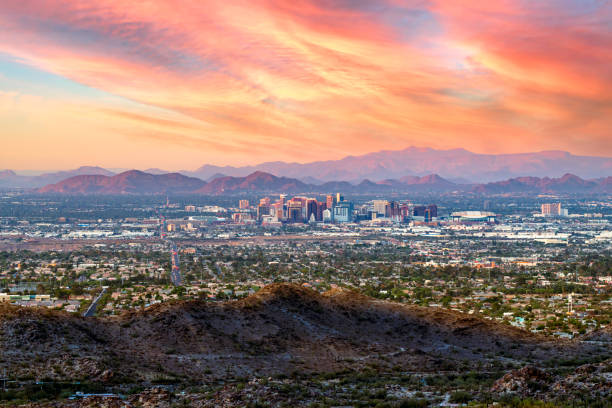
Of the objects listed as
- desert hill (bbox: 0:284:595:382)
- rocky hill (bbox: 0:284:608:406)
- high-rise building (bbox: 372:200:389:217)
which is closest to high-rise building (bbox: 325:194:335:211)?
high-rise building (bbox: 372:200:389:217)

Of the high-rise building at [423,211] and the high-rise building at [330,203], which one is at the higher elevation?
the high-rise building at [330,203]

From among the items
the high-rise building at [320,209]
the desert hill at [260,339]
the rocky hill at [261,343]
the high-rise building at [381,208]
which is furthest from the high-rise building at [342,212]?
the rocky hill at [261,343]

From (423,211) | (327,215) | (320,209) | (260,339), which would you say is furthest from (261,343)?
(423,211)

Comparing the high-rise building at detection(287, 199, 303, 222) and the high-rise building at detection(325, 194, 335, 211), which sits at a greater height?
the high-rise building at detection(325, 194, 335, 211)

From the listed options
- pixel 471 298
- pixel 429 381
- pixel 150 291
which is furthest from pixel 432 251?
pixel 429 381

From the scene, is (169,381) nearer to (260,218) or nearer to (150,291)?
(150,291)

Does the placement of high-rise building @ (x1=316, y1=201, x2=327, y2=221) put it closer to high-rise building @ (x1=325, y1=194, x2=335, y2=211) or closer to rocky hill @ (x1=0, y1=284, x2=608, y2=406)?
high-rise building @ (x1=325, y1=194, x2=335, y2=211)

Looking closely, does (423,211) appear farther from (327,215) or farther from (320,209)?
(320,209)

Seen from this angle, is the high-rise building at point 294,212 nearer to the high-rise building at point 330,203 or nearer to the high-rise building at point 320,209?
the high-rise building at point 320,209

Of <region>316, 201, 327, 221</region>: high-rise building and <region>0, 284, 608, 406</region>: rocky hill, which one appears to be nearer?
<region>0, 284, 608, 406</region>: rocky hill

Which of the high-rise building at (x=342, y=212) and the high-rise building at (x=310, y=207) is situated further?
the high-rise building at (x=342, y=212)

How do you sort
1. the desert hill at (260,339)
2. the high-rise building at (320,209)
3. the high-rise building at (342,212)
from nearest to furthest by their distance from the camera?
the desert hill at (260,339), the high-rise building at (342,212), the high-rise building at (320,209)

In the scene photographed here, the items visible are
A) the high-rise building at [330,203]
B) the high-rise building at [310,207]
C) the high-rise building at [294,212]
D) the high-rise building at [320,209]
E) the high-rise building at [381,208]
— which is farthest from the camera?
the high-rise building at [330,203]
